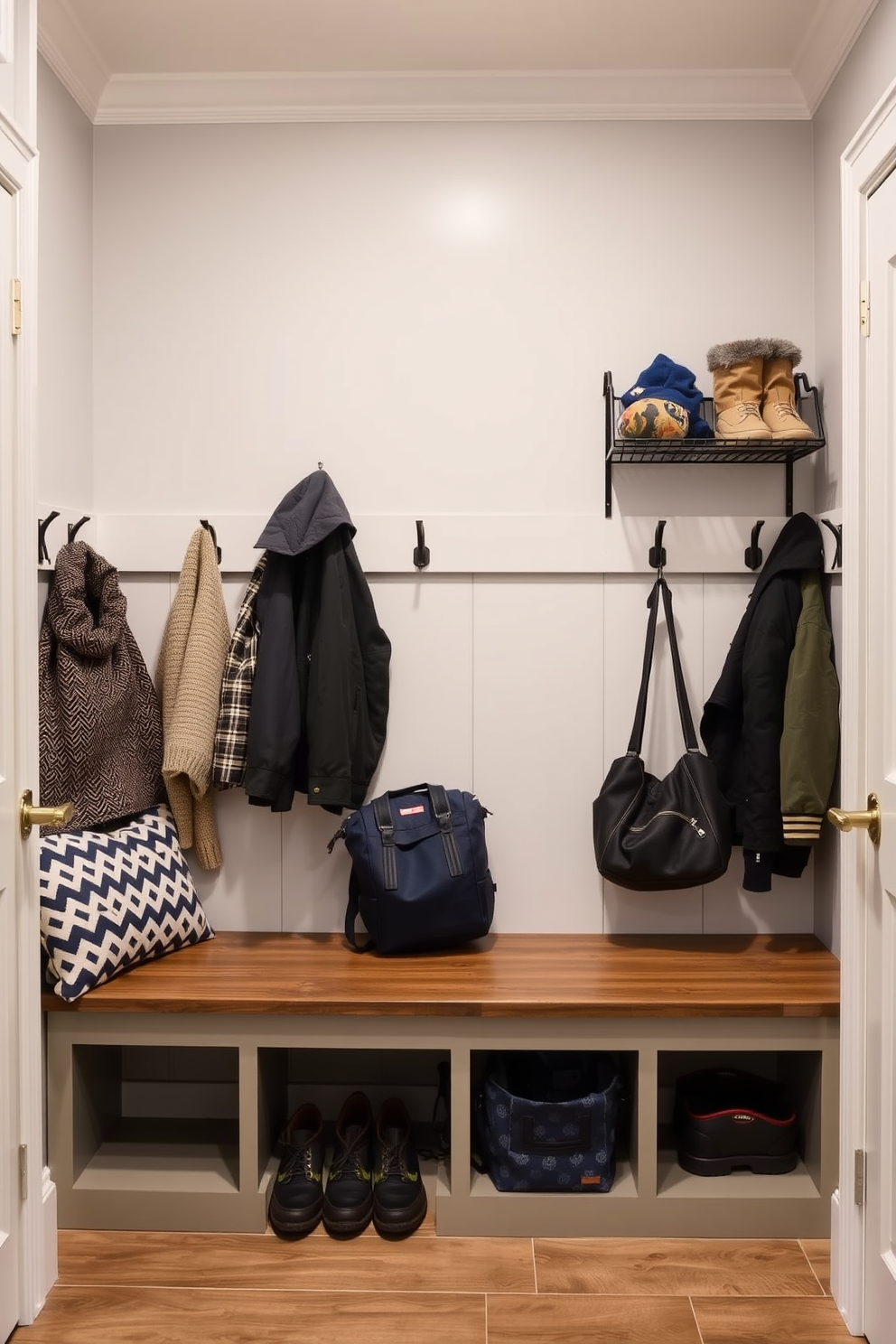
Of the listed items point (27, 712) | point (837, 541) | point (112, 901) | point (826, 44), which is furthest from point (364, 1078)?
point (826, 44)

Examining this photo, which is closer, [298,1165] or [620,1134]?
[298,1165]

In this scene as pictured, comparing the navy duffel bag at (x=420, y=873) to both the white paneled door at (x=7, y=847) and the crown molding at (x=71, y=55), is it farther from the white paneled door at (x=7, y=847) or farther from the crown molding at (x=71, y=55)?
the crown molding at (x=71, y=55)

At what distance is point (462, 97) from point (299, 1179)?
8.48 ft

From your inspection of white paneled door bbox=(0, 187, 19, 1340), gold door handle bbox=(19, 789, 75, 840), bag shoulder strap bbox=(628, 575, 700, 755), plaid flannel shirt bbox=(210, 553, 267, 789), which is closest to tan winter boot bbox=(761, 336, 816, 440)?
bag shoulder strap bbox=(628, 575, 700, 755)

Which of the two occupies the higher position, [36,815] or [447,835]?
[36,815]

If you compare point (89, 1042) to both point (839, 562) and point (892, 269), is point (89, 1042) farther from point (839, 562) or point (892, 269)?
point (892, 269)

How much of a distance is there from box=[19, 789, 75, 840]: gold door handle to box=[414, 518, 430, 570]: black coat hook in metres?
1.09

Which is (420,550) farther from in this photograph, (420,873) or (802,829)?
(802,829)

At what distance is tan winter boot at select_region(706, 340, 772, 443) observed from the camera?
2.27 meters

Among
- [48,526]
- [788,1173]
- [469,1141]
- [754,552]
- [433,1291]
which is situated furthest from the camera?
[754,552]

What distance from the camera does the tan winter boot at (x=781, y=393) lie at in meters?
2.27

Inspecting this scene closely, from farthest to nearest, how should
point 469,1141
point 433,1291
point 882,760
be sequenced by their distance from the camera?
1. point 469,1141
2. point 433,1291
3. point 882,760

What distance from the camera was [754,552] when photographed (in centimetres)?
245

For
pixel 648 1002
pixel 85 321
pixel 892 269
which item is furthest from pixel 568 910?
pixel 85 321
